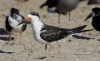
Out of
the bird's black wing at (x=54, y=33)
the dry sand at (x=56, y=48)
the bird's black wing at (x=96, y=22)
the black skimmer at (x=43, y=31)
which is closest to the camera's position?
the dry sand at (x=56, y=48)

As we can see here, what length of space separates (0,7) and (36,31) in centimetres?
904

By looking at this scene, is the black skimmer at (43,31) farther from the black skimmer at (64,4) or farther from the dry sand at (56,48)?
the black skimmer at (64,4)

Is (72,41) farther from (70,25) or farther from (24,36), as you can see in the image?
(70,25)

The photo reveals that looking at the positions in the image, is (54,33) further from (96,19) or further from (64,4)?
(64,4)

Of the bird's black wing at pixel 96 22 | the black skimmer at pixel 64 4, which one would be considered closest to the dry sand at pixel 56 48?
the bird's black wing at pixel 96 22

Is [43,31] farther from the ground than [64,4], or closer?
closer

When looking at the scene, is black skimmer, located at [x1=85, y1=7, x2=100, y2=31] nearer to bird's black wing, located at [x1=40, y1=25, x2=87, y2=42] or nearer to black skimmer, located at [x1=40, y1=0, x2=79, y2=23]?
bird's black wing, located at [x1=40, y1=25, x2=87, y2=42]

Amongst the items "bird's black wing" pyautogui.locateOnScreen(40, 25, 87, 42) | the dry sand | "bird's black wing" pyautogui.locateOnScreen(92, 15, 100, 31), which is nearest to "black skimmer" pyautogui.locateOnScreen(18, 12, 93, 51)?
"bird's black wing" pyautogui.locateOnScreen(40, 25, 87, 42)

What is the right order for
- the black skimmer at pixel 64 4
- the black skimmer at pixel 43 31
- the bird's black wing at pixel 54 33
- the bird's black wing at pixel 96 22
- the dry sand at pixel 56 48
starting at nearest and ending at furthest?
1. the dry sand at pixel 56 48
2. the black skimmer at pixel 43 31
3. the bird's black wing at pixel 54 33
4. the bird's black wing at pixel 96 22
5. the black skimmer at pixel 64 4

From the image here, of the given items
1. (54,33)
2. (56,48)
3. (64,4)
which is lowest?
(56,48)

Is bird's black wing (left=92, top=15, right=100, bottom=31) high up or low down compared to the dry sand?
up

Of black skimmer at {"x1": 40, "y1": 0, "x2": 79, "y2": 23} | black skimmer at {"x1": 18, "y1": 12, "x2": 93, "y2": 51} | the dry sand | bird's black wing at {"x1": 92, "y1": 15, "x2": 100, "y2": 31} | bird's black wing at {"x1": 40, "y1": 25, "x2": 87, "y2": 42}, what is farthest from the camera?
black skimmer at {"x1": 40, "y1": 0, "x2": 79, "y2": 23}

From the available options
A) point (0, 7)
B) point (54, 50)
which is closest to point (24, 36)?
point (54, 50)

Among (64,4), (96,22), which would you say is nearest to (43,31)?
(96,22)
